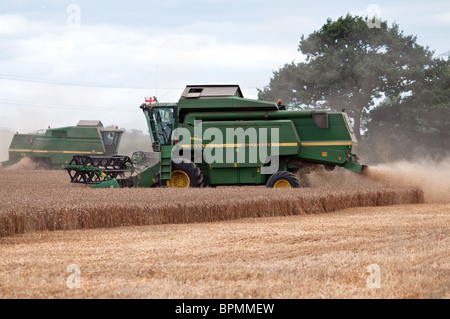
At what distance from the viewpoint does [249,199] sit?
442 inches

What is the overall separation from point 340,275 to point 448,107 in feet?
87.8

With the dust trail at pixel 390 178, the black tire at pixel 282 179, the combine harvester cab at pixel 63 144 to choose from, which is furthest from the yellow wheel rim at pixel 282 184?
the combine harvester cab at pixel 63 144

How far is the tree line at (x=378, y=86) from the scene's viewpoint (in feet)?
101

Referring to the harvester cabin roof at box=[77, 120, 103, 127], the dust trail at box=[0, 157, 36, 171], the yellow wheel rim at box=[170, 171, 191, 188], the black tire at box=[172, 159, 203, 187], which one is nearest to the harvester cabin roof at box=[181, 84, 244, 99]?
the black tire at box=[172, 159, 203, 187]

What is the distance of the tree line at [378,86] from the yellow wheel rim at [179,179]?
17.2 meters

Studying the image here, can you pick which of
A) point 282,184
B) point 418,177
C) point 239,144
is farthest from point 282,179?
point 418,177

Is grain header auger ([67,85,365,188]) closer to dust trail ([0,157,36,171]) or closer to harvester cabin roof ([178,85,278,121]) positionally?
harvester cabin roof ([178,85,278,121])

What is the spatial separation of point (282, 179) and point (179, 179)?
2599mm

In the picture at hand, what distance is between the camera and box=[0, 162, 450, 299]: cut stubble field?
499cm

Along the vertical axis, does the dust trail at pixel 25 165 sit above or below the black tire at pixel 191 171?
below

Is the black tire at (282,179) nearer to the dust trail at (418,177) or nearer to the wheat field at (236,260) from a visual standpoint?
the dust trail at (418,177)

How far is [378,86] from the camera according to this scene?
1227 inches

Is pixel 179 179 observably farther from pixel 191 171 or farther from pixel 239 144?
pixel 239 144

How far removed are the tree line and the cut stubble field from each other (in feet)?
59.9
